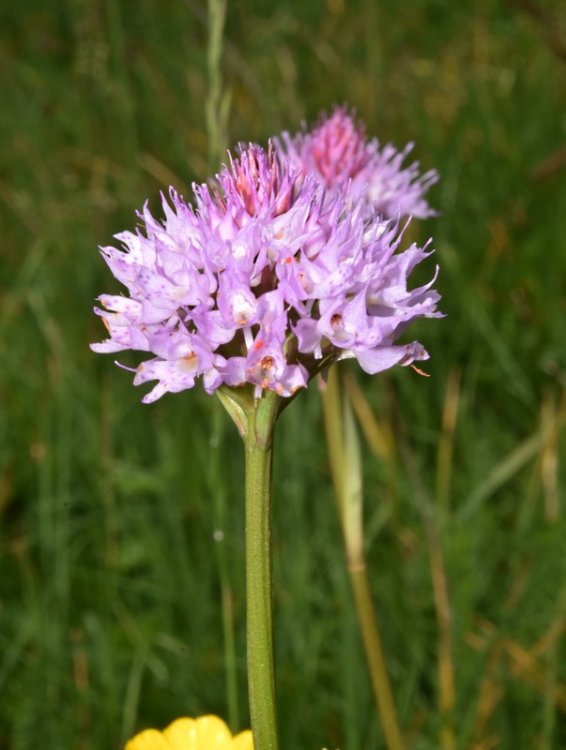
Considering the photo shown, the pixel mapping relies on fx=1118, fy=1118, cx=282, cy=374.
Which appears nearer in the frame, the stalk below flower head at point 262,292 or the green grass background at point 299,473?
the stalk below flower head at point 262,292

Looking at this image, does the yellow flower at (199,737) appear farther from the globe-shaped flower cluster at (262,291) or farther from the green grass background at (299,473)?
the green grass background at (299,473)

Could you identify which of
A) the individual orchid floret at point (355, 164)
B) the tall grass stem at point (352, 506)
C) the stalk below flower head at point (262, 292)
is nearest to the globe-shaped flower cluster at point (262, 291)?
the stalk below flower head at point (262, 292)

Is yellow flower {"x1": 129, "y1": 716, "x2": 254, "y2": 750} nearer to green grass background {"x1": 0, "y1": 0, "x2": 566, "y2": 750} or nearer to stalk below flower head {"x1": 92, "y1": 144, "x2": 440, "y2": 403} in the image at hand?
stalk below flower head {"x1": 92, "y1": 144, "x2": 440, "y2": 403}

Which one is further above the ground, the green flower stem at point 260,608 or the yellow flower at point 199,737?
the green flower stem at point 260,608

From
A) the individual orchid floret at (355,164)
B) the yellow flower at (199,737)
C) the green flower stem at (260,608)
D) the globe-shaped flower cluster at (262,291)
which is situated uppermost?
the individual orchid floret at (355,164)

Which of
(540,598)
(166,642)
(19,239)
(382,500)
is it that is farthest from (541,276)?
(19,239)

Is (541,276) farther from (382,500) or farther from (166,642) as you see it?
(166,642)

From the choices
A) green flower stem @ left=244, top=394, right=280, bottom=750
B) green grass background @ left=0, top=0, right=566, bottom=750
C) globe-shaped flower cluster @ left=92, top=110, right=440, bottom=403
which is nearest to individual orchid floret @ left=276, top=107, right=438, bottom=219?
green grass background @ left=0, top=0, right=566, bottom=750
